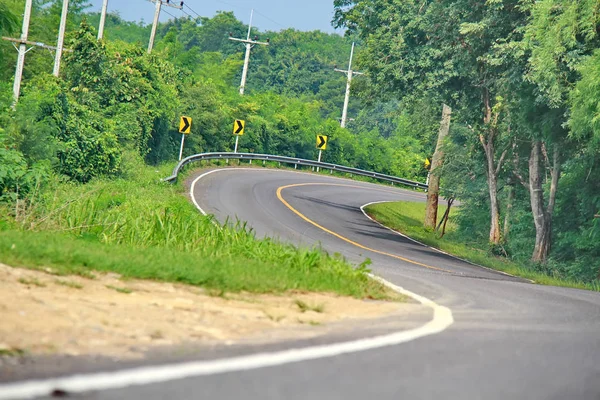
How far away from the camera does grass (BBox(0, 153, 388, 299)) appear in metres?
9.69

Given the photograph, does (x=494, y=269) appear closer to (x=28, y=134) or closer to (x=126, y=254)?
(x=28, y=134)

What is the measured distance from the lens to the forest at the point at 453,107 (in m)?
24.8

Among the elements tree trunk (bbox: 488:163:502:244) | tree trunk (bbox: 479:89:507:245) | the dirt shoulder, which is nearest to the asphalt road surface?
the dirt shoulder

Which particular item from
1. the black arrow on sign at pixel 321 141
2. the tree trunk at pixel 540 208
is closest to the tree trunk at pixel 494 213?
the tree trunk at pixel 540 208

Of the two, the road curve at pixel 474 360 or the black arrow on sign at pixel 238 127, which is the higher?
the black arrow on sign at pixel 238 127

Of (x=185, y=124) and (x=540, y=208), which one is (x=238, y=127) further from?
(x=540, y=208)

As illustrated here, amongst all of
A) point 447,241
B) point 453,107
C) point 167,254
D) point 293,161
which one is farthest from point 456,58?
point 293,161

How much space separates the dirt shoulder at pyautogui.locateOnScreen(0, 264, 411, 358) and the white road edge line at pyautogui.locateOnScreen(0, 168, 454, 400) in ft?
1.60

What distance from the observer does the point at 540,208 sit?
3067 centimetres

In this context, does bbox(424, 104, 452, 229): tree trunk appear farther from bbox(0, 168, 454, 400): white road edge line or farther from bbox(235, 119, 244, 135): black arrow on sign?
bbox(0, 168, 454, 400): white road edge line

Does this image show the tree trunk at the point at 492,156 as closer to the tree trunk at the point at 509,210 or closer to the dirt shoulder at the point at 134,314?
the tree trunk at the point at 509,210

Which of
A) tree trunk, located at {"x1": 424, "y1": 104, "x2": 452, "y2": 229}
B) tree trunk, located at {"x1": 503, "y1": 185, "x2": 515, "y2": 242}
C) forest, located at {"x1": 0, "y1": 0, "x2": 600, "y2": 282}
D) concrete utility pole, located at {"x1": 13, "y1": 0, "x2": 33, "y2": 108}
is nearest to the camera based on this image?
forest, located at {"x1": 0, "y1": 0, "x2": 600, "y2": 282}

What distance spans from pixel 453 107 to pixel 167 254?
82.3 feet

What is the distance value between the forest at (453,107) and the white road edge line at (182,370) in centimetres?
1175
